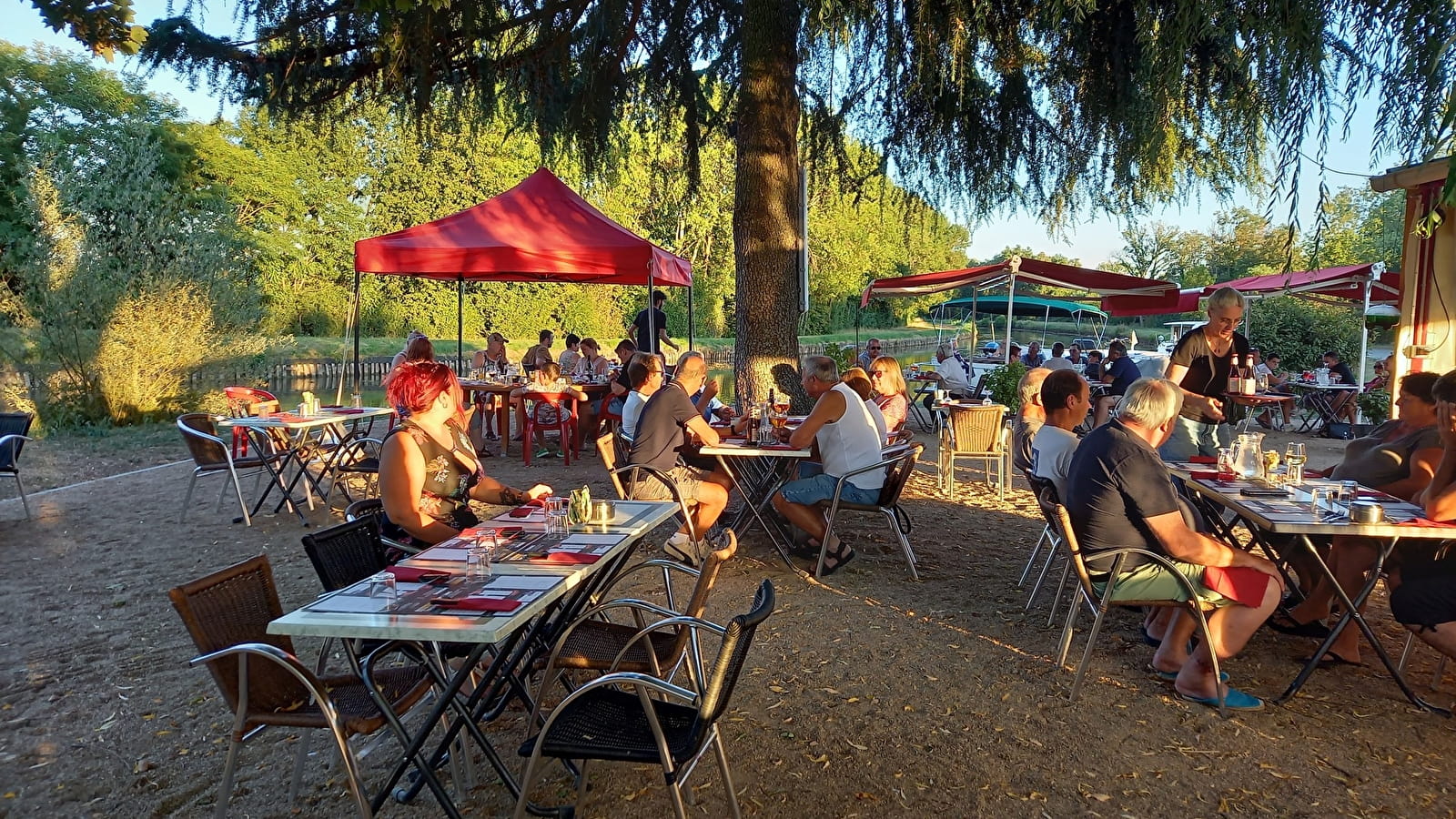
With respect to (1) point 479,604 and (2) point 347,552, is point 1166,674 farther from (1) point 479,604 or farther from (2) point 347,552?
(2) point 347,552

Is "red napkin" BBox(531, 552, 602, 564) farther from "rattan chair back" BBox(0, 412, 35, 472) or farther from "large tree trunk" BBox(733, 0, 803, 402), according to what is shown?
"rattan chair back" BBox(0, 412, 35, 472)

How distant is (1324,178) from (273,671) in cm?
417

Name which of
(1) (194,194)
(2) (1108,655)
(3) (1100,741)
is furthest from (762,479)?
(1) (194,194)

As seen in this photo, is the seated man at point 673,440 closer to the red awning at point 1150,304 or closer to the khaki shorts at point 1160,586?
the khaki shorts at point 1160,586

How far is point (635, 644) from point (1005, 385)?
1034cm

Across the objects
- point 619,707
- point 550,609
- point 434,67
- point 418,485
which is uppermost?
point 434,67

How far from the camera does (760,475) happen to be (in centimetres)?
631

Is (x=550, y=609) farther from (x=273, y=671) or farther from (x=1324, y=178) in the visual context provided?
(x=1324, y=178)

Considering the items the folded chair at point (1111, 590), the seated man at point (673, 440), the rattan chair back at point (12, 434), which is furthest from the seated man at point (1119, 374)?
the rattan chair back at point (12, 434)

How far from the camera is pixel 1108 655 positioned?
4012 mm

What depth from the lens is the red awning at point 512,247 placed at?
7.93m

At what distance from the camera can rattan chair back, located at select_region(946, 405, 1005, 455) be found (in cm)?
750

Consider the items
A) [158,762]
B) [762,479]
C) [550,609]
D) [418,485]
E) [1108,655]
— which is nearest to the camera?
[550,609]

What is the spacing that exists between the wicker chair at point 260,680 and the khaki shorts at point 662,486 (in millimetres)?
2615
